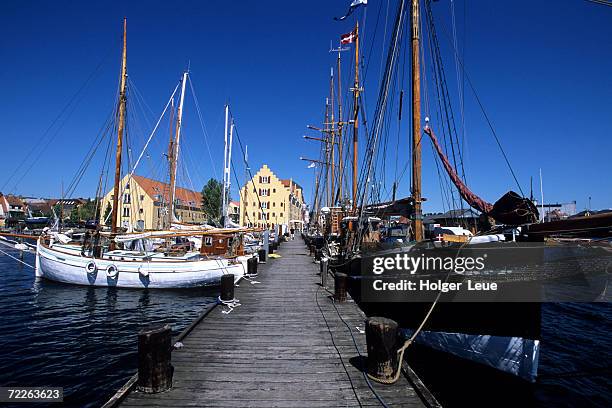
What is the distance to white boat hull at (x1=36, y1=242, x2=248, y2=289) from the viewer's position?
18.2m

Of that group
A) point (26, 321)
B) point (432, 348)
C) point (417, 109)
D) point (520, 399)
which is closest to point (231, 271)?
point (26, 321)

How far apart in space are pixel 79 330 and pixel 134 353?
12.4ft

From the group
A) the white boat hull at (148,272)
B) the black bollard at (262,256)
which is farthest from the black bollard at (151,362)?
the black bollard at (262,256)

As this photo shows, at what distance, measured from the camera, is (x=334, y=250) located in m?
25.7

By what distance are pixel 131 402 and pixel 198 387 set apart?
959mm

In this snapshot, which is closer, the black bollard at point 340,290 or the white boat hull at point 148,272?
the black bollard at point 340,290

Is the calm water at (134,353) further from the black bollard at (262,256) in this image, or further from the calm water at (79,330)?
the black bollard at (262,256)

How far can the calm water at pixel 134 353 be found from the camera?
309 inches

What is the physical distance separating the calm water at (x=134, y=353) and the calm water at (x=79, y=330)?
27mm

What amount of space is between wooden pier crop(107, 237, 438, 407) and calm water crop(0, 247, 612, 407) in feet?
8.76

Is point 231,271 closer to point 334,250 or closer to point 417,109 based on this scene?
point 334,250

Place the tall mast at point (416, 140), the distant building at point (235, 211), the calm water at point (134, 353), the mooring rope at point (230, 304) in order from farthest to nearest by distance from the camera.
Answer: the distant building at point (235, 211), the tall mast at point (416, 140), the mooring rope at point (230, 304), the calm water at point (134, 353)

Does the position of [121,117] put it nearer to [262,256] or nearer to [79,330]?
[262,256]

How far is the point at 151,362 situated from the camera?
5000mm
